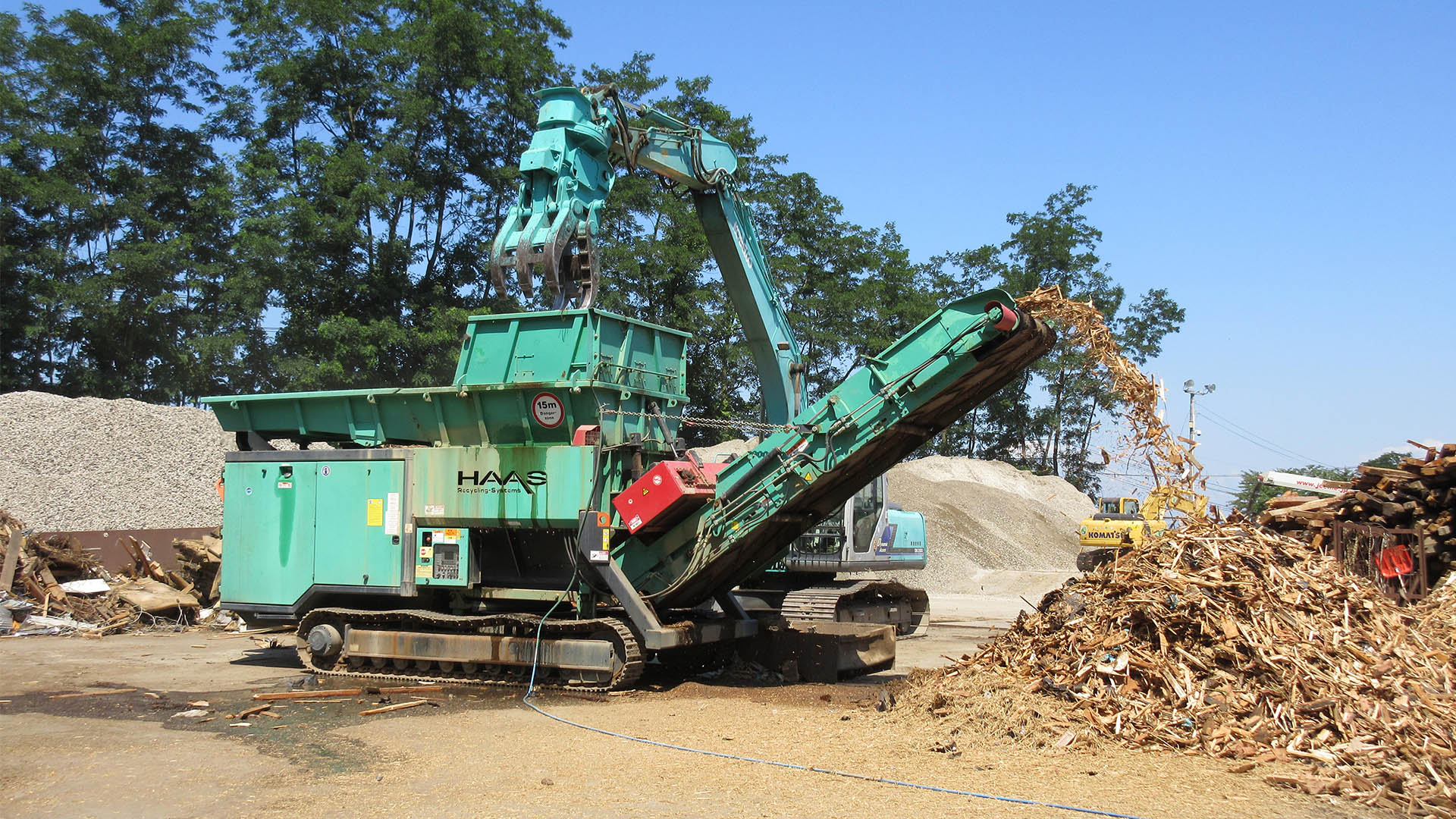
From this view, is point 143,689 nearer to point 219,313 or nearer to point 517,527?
point 517,527

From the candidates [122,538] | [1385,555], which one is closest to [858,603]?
[1385,555]

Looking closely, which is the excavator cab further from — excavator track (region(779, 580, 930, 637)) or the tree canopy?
excavator track (region(779, 580, 930, 637))

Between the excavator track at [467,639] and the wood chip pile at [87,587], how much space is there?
565 centimetres

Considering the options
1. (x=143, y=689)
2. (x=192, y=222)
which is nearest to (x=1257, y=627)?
(x=143, y=689)

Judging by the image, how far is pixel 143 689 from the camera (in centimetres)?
1061

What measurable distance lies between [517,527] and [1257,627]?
6698 millimetres

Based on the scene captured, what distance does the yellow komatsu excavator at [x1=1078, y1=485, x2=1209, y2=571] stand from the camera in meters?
9.21

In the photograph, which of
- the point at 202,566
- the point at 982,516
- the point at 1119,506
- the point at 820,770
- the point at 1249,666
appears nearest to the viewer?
the point at 820,770

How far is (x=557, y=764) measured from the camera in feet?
23.9

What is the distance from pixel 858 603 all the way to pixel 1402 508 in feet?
21.5

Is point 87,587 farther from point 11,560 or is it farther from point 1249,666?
point 1249,666

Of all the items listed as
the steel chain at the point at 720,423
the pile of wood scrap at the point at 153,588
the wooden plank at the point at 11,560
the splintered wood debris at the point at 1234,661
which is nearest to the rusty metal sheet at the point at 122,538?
the pile of wood scrap at the point at 153,588

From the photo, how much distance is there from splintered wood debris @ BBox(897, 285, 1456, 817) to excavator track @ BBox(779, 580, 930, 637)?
3906mm

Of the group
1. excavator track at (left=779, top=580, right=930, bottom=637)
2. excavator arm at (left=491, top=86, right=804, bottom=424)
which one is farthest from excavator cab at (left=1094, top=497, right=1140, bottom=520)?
excavator arm at (left=491, top=86, right=804, bottom=424)
